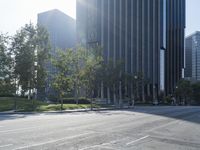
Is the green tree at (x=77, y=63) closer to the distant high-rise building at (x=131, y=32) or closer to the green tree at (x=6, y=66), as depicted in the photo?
Answer: the green tree at (x=6, y=66)

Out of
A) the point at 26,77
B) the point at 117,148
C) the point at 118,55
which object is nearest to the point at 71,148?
the point at 117,148

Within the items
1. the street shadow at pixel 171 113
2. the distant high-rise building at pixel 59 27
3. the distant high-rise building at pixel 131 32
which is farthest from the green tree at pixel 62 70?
the distant high-rise building at pixel 131 32

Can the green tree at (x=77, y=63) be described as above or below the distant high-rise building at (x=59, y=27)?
below

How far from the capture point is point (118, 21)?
135 metres

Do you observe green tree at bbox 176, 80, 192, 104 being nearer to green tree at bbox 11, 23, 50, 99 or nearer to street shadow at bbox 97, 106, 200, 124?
street shadow at bbox 97, 106, 200, 124

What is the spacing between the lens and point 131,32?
13788 cm

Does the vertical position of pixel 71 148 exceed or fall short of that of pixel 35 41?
it falls short

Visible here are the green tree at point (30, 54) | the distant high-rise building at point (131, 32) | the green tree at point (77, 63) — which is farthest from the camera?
the distant high-rise building at point (131, 32)

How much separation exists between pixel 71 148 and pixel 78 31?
129265 mm

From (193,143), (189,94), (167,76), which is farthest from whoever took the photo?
(167,76)

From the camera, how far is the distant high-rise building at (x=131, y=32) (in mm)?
134375

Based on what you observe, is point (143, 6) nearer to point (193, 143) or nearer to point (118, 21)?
point (118, 21)

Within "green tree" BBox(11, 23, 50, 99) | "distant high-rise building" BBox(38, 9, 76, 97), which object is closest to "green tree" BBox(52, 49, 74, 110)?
"green tree" BBox(11, 23, 50, 99)

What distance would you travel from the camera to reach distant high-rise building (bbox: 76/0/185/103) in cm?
13438
